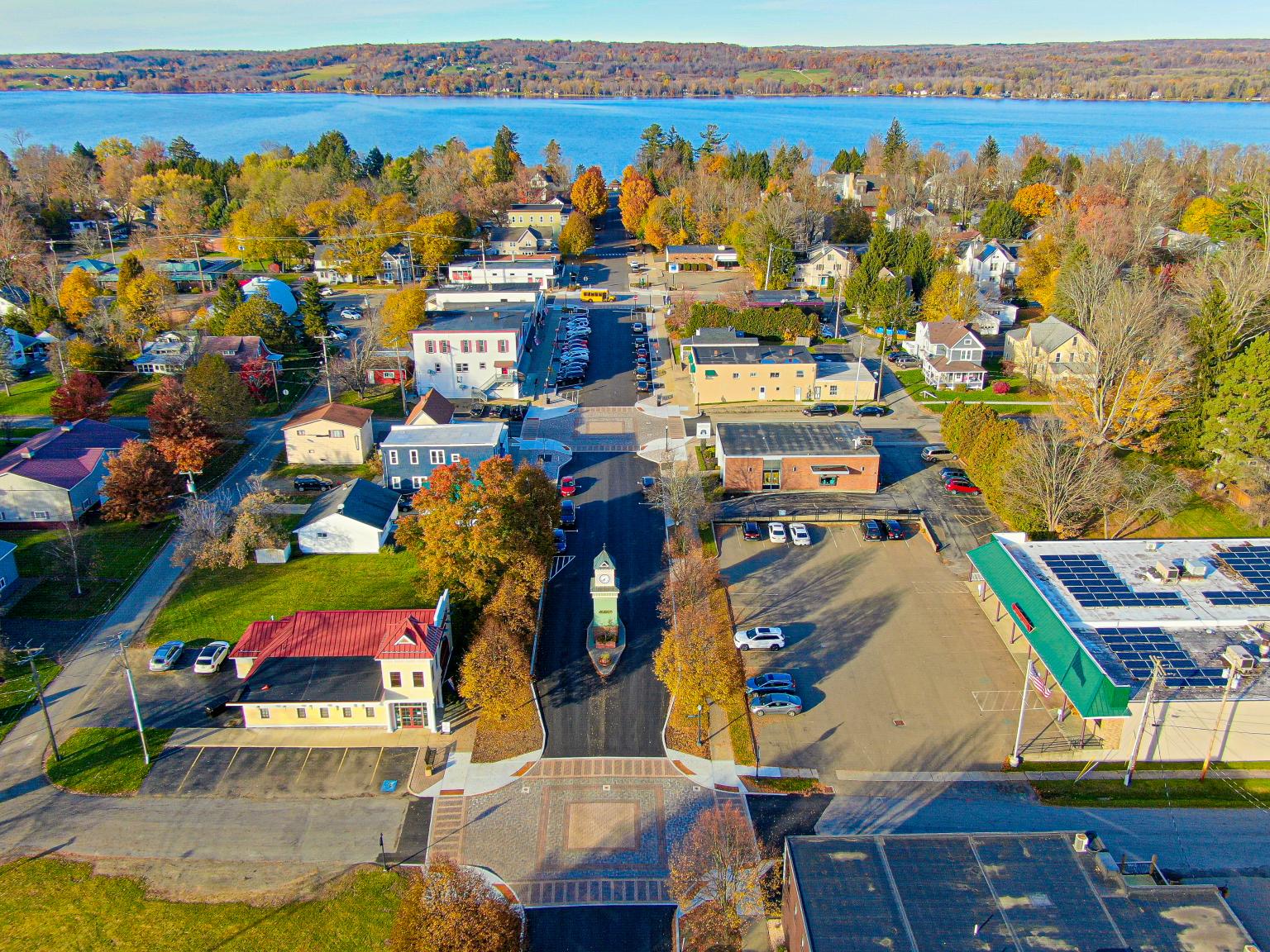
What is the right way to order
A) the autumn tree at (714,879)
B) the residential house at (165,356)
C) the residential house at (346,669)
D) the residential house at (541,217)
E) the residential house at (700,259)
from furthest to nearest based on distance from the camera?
1. the residential house at (541,217)
2. the residential house at (700,259)
3. the residential house at (165,356)
4. the residential house at (346,669)
5. the autumn tree at (714,879)

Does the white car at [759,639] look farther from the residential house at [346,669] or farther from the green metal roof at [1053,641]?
the residential house at [346,669]

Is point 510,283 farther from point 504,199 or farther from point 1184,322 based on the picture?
point 1184,322

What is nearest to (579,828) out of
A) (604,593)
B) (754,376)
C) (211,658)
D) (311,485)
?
(604,593)

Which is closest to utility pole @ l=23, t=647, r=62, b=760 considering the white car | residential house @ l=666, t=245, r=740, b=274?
the white car

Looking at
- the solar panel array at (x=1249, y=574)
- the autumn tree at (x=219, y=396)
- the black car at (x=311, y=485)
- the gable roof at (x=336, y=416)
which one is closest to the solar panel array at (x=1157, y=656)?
the solar panel array at (x=1249, y=574)

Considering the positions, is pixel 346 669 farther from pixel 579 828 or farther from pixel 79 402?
pixel 79 402

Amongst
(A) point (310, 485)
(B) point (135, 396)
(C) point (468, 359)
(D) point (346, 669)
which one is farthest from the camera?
(C) point (468, 359)
